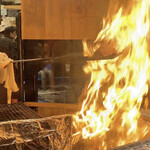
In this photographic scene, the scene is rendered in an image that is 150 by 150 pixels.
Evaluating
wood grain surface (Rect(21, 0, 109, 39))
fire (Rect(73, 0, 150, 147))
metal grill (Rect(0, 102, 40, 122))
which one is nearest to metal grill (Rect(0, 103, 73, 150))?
metal grill (Rect(0, 102, 40, 122))

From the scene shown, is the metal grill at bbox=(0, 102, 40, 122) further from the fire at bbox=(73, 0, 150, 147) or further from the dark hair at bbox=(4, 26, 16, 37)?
the dark hair at bbox=(4, 26, 16, 37)

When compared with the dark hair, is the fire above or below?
below

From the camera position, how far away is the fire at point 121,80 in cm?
308

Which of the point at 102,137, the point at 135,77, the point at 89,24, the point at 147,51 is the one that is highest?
the point at 89,24

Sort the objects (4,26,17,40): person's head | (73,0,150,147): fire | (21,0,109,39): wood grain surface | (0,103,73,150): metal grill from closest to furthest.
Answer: (0,103,73,150): metal grill, (73,0,150,147): fire, (21,0,109,39): wood grain surface, (4,26,17,40): person's head

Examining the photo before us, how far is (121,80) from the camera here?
3.65 metres

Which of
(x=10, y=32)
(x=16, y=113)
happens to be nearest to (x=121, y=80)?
(x=16, y=113)

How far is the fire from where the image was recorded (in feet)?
10.1

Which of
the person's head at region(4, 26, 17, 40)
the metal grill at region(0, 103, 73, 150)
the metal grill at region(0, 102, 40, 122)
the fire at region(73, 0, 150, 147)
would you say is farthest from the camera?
the person's head at region(4, 26, 17, 40)

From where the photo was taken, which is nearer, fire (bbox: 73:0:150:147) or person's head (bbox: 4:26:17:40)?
fire (bbox: 73:0:150:147)

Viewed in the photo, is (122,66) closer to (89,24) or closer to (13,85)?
(89,24)

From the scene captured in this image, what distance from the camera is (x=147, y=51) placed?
3.42m

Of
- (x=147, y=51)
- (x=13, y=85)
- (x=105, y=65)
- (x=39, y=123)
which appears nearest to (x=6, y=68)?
(x=13, y=85)

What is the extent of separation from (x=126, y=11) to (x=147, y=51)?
0.67 m
